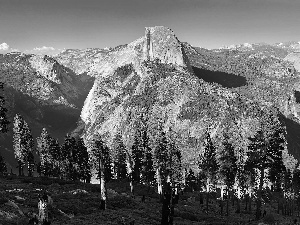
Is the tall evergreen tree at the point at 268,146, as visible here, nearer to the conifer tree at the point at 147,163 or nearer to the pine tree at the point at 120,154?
the conifer tree at the point at 147,163

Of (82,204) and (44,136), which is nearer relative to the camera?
(82,204)

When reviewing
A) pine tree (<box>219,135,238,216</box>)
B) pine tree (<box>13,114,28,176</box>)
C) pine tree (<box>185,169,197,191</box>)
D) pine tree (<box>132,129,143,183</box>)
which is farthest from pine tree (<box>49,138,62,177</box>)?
pine tree (<box>219,135,238,216</box>)

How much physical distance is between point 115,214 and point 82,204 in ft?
13.8

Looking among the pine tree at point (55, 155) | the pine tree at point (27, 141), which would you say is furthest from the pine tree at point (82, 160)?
the pine tree at point (27, 141)

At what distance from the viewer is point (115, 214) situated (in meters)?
28.2

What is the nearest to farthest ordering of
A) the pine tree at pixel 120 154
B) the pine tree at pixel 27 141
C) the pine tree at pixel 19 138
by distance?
the pine tree at pixel 19 138, the pine tree at pixel 27 141, the pine tree at pixel 120 154

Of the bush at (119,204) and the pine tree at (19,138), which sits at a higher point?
the pine tree at (19,138)

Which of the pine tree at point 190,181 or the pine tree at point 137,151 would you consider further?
the pine tree at point 190,181

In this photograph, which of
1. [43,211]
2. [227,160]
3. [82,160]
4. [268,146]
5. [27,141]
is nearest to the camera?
[43,211]

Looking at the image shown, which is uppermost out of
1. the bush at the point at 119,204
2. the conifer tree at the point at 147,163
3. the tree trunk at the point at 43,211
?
the conifer tree at the point at 147,163

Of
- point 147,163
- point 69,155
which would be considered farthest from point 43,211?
point 69,155

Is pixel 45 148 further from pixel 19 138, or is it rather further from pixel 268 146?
pixel 268 146

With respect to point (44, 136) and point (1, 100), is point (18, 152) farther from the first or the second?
point (1, 100)

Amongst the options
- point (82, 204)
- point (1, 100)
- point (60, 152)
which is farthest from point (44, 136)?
point (82, 204)
